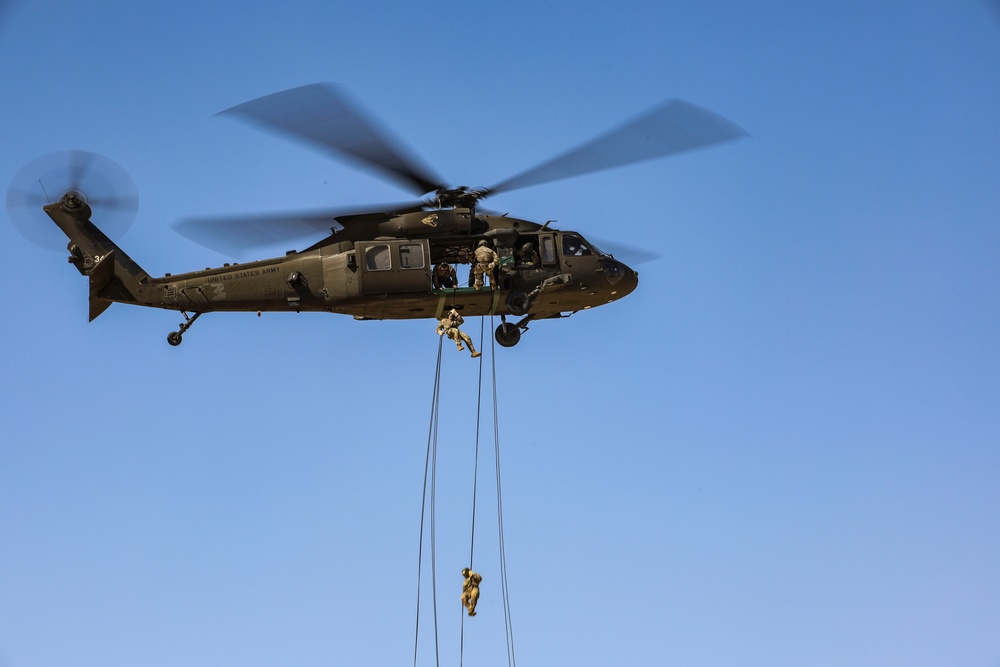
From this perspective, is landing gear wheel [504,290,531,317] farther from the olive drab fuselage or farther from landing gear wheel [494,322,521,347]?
landing gear wheel [494,322,521,347]

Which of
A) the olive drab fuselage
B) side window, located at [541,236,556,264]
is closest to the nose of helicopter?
the olive drab fuselage

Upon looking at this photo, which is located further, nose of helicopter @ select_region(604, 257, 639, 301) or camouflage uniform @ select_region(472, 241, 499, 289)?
nose of helicopter @ select_region(604, 257, 639, 301)

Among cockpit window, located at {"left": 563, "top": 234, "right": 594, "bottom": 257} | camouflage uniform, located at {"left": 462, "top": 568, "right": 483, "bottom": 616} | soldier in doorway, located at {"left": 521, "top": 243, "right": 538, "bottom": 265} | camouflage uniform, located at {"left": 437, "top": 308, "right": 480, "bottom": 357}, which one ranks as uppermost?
cockpit window, located at {"left": 563, "top": 234, "right": 594, "bottom": 257}

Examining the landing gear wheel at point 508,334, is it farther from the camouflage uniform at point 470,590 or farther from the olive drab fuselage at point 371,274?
the camouflage uniform at point 470,590

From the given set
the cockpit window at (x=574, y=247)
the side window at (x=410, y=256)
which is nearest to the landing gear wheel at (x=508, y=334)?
the cockpit window at (x=574, y=247)

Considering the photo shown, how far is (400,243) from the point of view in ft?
75.9

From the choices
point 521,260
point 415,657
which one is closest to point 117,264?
point 521,260

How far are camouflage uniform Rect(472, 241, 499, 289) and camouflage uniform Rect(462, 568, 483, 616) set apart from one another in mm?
4999

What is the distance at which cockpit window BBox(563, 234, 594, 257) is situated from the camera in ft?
79.7

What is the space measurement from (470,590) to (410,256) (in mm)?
5772

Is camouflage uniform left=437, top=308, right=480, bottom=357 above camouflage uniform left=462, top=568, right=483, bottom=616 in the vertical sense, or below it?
above

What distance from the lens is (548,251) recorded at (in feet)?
79.2

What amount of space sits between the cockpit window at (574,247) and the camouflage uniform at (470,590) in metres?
6.03

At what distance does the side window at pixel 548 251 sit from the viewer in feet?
79.0
